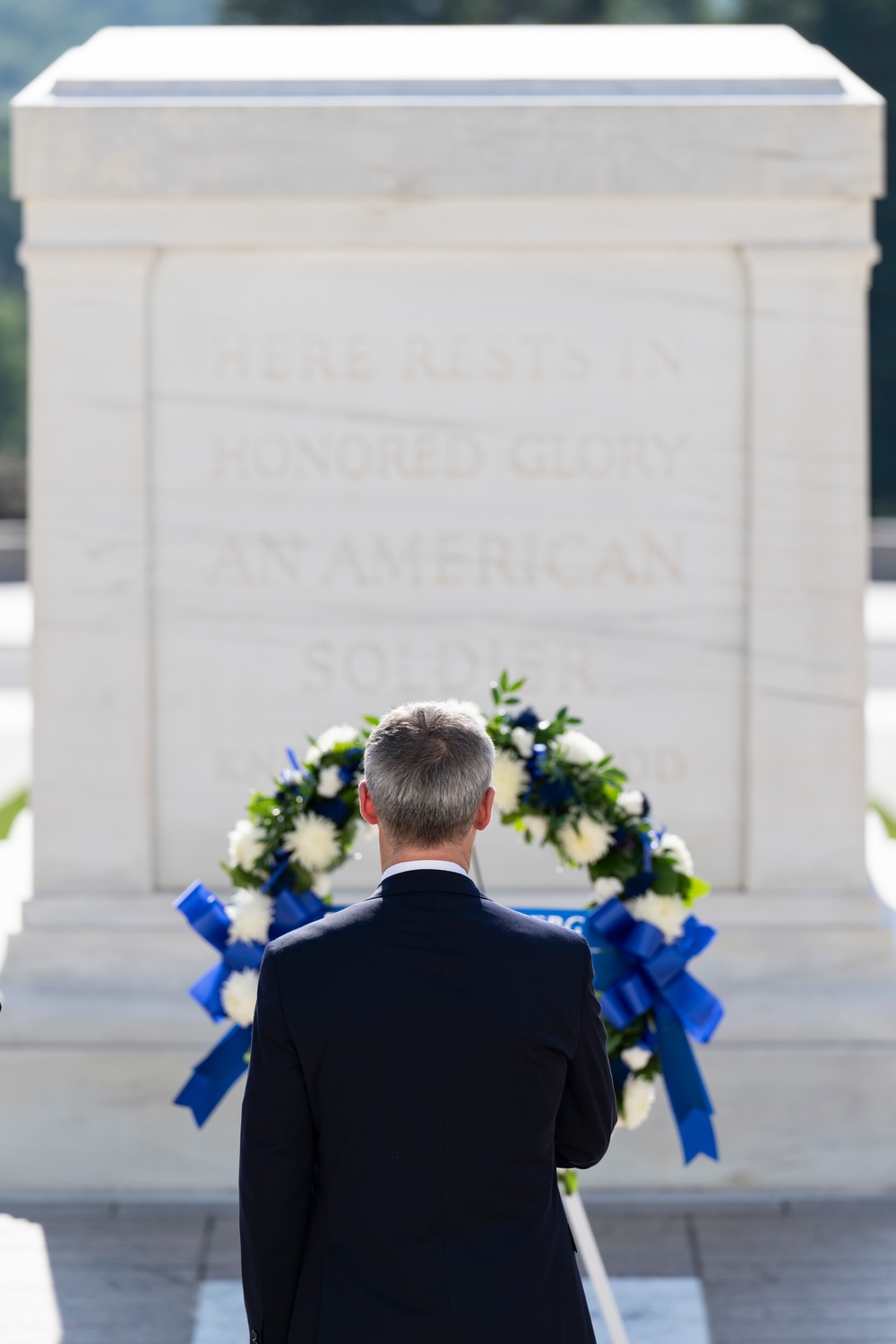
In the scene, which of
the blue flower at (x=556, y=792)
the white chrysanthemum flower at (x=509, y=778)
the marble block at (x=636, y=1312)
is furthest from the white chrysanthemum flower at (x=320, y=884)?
the marble block at (x=636, y=1312)

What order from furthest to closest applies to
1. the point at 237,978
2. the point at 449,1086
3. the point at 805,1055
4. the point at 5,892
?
the point at 5,892
the point at 805,1055
the point at 237,978
the point at 449,1086

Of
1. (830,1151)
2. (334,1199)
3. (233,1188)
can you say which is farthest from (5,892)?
(334,1199)

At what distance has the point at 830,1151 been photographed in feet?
16.2

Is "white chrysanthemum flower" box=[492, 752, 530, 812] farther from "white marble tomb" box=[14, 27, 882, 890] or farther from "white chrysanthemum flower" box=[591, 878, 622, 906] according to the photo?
"white marble tomb" box=[14, 27, 882, 890]

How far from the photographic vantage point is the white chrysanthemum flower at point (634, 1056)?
3.88 m

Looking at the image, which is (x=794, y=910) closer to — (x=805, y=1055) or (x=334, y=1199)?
(x=805, y=1055)

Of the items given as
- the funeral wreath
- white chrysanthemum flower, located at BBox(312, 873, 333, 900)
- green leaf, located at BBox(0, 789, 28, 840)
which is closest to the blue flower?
the funeral wreath

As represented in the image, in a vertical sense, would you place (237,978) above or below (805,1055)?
above

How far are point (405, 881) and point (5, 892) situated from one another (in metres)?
3.83

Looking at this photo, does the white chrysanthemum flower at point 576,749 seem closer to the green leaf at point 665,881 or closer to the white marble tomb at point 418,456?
the green leaf at point 665,881

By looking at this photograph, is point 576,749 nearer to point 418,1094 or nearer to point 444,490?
point 444,490

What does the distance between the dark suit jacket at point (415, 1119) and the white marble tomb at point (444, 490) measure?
2666 millimetres

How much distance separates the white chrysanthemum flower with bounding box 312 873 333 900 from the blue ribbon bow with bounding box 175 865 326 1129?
22 mm

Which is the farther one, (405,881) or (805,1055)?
(805,1055)
